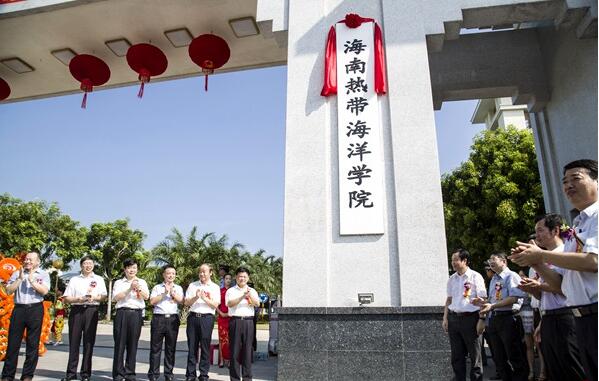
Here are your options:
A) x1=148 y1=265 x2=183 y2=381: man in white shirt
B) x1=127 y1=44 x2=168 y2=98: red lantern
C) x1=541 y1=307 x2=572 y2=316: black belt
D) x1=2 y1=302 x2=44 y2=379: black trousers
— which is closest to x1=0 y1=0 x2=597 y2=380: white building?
x1=127 y1=44 x2=168 y2=98: red lantern

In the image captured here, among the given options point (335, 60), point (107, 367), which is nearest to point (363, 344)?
point (335, 60)

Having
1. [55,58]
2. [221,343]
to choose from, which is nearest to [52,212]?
[55,58]

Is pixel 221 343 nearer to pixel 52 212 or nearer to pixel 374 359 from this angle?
pixel 374 359

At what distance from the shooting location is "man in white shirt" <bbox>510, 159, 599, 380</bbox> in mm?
2125

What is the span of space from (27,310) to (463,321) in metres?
4.50

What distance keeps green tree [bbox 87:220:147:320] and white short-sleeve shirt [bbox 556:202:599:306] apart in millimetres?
23237

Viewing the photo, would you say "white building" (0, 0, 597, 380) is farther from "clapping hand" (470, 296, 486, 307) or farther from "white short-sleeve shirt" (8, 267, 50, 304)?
"white short-sleeve shirt" (8, 267, 50, 304)

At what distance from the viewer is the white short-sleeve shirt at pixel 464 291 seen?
4.11 meters

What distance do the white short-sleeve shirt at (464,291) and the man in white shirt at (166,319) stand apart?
3066mm

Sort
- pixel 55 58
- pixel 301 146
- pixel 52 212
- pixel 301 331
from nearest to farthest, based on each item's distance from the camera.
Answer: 1. pixel 301 331
2. pixel 301 146
3. pixel 55 58
4. pixel 52 212

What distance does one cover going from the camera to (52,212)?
21891 mm

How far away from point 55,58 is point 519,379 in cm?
818

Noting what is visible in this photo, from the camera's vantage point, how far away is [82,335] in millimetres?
5141

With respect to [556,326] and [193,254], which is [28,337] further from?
[193,254]
